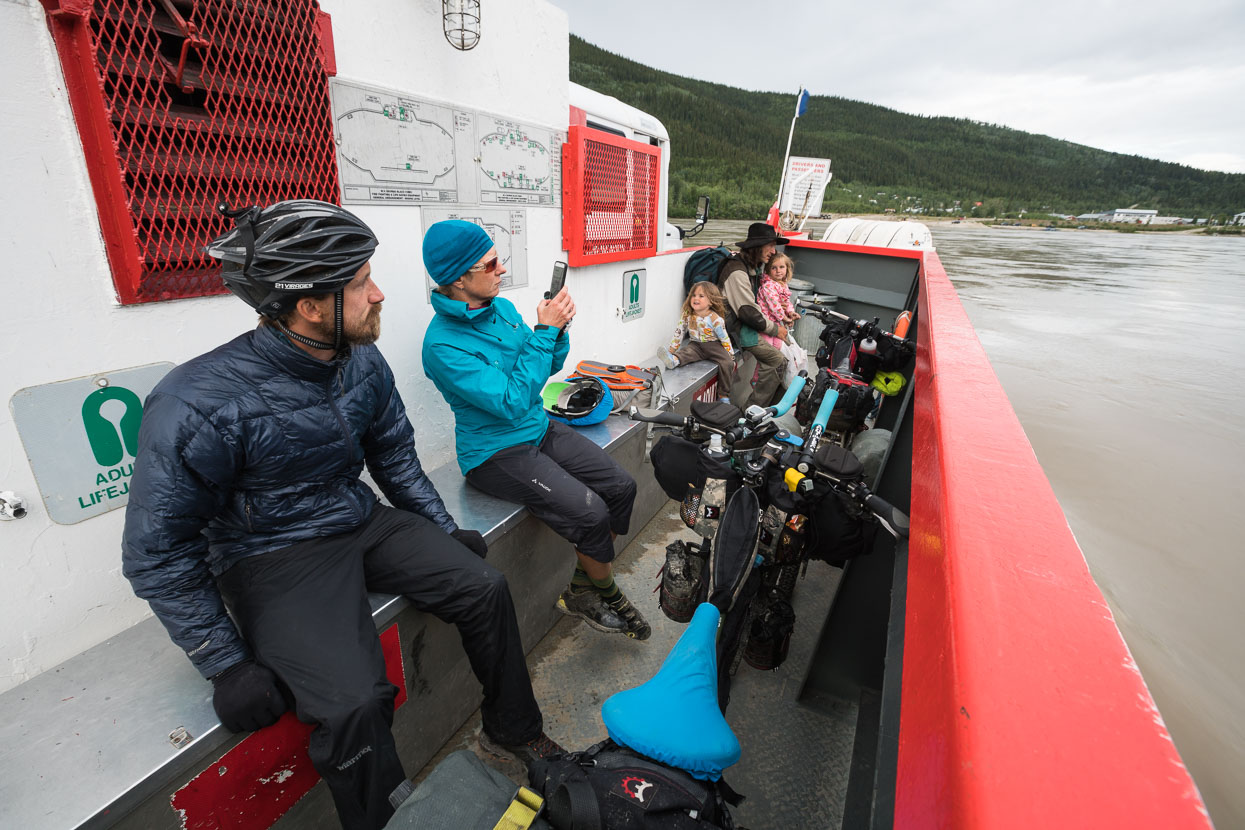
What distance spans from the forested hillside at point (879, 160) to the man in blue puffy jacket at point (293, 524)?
49.0 metres

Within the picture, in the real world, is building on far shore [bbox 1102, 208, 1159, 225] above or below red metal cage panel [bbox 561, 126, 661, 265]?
above

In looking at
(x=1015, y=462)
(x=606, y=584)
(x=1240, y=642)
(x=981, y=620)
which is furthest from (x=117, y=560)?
(x=1240, y=642)

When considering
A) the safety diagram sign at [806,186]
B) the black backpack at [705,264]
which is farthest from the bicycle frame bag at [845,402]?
the safety diagram sign at [806,186]

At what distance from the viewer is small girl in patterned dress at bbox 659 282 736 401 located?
16.1 feet

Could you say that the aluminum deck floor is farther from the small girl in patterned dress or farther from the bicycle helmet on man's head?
the small girl in patterned dress

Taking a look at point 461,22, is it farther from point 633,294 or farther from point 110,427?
point 633,294

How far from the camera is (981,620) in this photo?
0.62 metres

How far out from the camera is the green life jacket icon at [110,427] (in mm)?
1643

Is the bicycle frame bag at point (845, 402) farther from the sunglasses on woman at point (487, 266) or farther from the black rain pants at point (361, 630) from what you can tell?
the black rain pants at point (361, 630)

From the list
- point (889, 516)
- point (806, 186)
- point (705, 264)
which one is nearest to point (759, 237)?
point (705, 264)

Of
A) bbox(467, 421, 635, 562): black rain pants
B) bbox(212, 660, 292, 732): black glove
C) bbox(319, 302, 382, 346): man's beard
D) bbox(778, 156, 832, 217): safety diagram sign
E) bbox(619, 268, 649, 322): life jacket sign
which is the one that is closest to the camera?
bbox(212, 660, 292, 732): black glove

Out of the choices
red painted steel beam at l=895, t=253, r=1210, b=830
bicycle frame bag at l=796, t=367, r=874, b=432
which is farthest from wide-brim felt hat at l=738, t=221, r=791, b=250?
red painted steel beam at l=895, t=253, r=1210, b=830

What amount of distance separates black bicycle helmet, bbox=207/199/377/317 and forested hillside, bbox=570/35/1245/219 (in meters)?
49.0

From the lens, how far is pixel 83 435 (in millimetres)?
1627
